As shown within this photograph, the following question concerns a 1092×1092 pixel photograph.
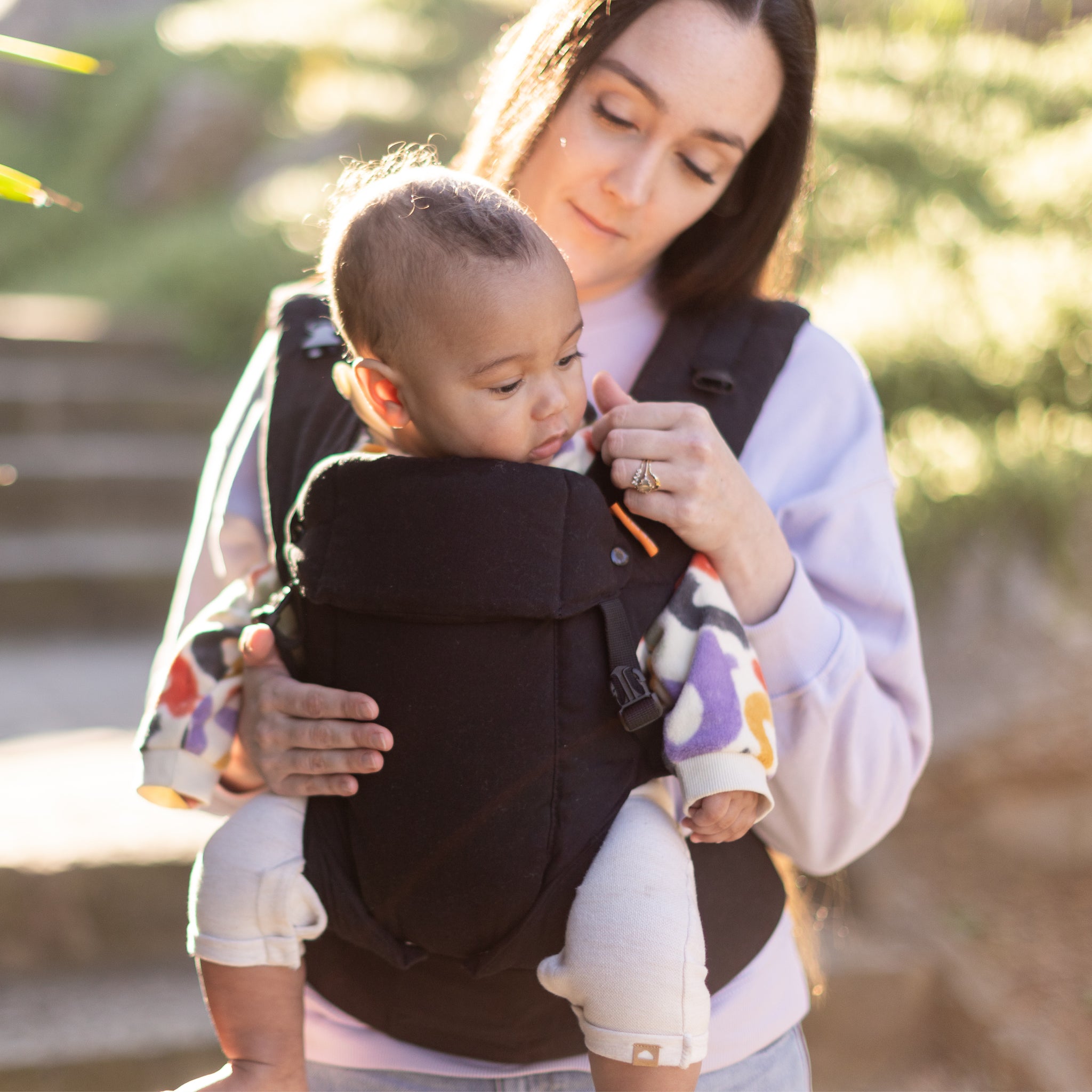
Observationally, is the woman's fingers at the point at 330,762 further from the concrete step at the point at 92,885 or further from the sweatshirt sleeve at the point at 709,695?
the concrete step at the point at 92,885

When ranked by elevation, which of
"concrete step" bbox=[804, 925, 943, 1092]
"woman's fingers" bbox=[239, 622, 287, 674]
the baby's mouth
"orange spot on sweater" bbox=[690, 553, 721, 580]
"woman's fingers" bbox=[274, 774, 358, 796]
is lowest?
"concrete step" bbox=[804, 925, 943, 1092]

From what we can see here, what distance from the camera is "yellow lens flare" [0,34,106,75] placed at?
977mm

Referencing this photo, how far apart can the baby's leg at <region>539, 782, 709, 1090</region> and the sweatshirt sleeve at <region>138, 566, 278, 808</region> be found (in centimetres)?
52

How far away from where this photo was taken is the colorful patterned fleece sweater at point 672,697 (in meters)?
1.16

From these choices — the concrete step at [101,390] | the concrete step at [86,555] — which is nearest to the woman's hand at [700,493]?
the concrete step at [86,555]

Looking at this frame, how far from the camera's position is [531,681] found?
3.84ft

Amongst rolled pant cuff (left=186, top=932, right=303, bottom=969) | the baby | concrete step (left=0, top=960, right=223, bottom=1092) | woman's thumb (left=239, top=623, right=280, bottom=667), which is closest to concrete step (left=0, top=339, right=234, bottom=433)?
concrete step (left=0, top=960, right=223, bottom=1092)

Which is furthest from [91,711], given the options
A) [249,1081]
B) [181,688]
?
[249,1081]

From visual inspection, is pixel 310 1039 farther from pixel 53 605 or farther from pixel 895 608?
pixel 53 605

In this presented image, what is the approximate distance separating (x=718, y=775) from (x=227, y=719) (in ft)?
2.12

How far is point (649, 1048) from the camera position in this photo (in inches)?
42.4

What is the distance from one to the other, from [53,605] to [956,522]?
3417 millimetres

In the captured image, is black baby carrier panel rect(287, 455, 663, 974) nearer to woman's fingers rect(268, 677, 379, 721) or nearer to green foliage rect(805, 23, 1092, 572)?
woman's fingers rect(268, 677, 379, 721)

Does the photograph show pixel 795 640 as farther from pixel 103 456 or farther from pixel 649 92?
pixel 103 456
